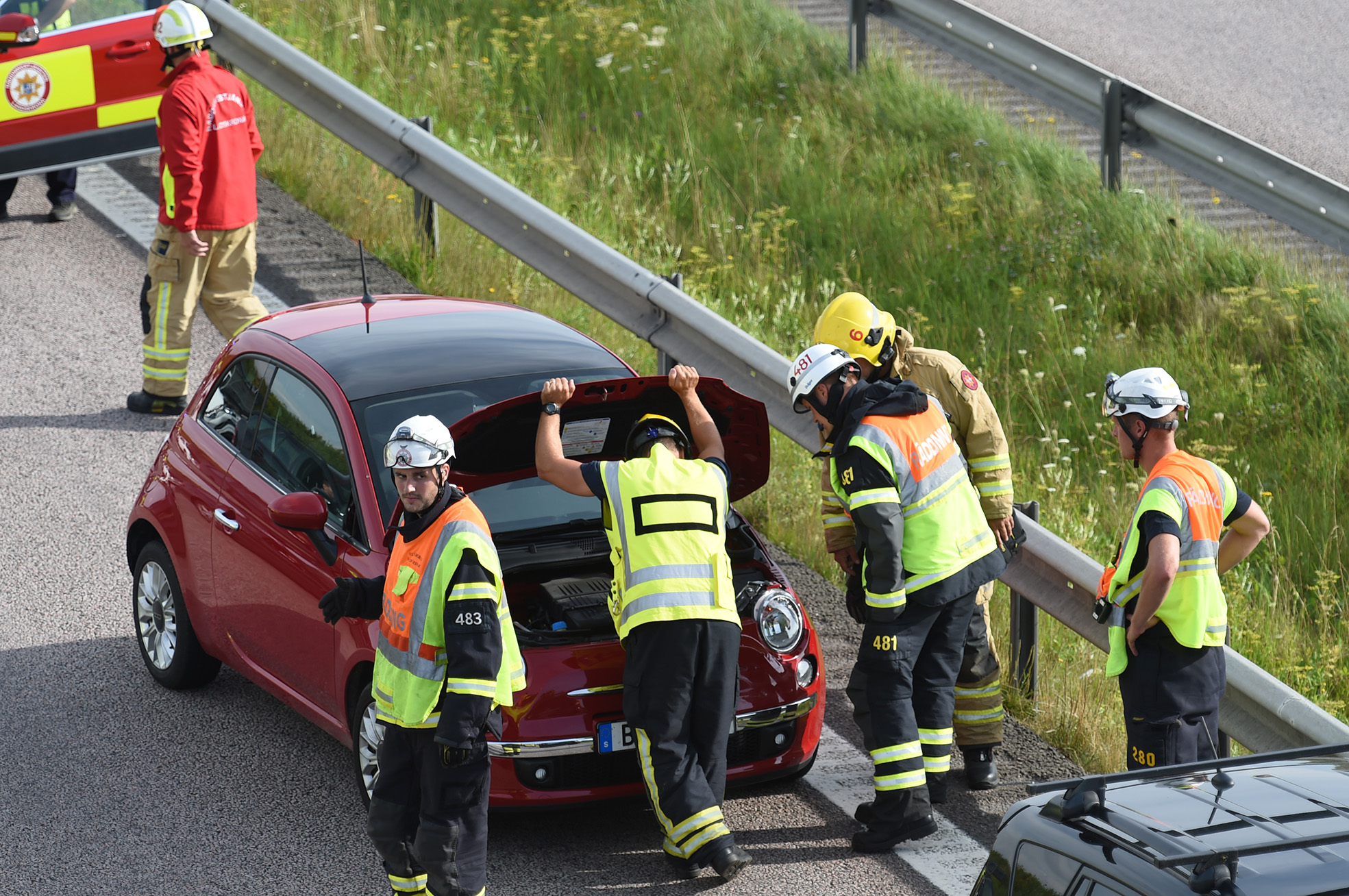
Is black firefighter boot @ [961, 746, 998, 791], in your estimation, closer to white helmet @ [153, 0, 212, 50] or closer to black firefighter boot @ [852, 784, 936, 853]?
black firefighter boot @ [852, 784, 936, 853]

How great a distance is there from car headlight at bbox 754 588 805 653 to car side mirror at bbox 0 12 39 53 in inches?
287

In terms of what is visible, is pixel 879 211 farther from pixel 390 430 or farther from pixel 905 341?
pixel 390 430

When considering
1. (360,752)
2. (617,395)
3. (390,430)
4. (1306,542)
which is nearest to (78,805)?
(360,752)

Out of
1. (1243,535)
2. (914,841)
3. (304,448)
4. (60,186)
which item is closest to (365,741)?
(304,448)

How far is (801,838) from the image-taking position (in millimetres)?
6102

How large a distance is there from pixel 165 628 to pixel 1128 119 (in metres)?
6.90

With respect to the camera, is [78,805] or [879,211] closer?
[78,805]

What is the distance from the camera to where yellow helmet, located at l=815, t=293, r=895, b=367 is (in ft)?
21.5

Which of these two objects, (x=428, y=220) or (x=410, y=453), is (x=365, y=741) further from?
(x=428, y=220)

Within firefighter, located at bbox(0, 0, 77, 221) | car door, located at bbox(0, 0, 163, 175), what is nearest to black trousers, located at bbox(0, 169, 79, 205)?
firefighter, located at bbox(0, 0, 77, 221)

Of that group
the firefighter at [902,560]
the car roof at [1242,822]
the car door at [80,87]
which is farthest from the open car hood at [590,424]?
the car door at [80,87]

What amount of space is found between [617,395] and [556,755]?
4.32 ft

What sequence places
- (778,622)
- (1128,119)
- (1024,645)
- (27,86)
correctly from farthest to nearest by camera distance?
(27,86)
(1128,119)
(1024,645)
(778,622)

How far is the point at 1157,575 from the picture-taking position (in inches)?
217
